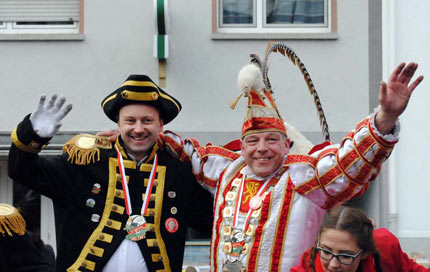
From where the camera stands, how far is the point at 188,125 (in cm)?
933

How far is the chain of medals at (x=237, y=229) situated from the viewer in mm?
4570

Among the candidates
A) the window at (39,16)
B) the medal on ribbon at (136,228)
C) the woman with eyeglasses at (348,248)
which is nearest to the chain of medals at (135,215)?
the medal on ribbon at (136,228)

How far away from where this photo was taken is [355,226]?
3812 mm

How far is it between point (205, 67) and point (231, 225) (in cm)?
489

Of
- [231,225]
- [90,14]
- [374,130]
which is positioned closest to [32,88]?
[90,14]

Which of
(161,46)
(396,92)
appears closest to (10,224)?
(396,92)

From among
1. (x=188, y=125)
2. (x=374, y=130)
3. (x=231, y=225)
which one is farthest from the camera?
(x=188, y=125)

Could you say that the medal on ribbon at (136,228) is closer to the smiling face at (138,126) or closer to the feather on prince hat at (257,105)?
the smiling face at (138,126)

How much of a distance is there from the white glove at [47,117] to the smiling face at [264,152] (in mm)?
962

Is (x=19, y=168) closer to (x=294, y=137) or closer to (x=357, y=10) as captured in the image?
(x=294, y=137)

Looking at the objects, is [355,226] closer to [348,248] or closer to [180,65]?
[348,248]

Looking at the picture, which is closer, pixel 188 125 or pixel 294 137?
pixel 294 137

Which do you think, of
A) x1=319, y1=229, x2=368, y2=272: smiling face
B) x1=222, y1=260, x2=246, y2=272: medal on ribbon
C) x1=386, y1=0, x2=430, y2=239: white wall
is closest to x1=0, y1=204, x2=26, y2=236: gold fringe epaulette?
x1=222, y1=260, x2=246, y2=272: medal on ribbon

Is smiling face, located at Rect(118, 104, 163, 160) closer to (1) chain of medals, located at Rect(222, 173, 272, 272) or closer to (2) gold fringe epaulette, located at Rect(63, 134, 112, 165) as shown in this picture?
(2) gold fringe epaulette, located at Rect(63, 134, 112, 165)
